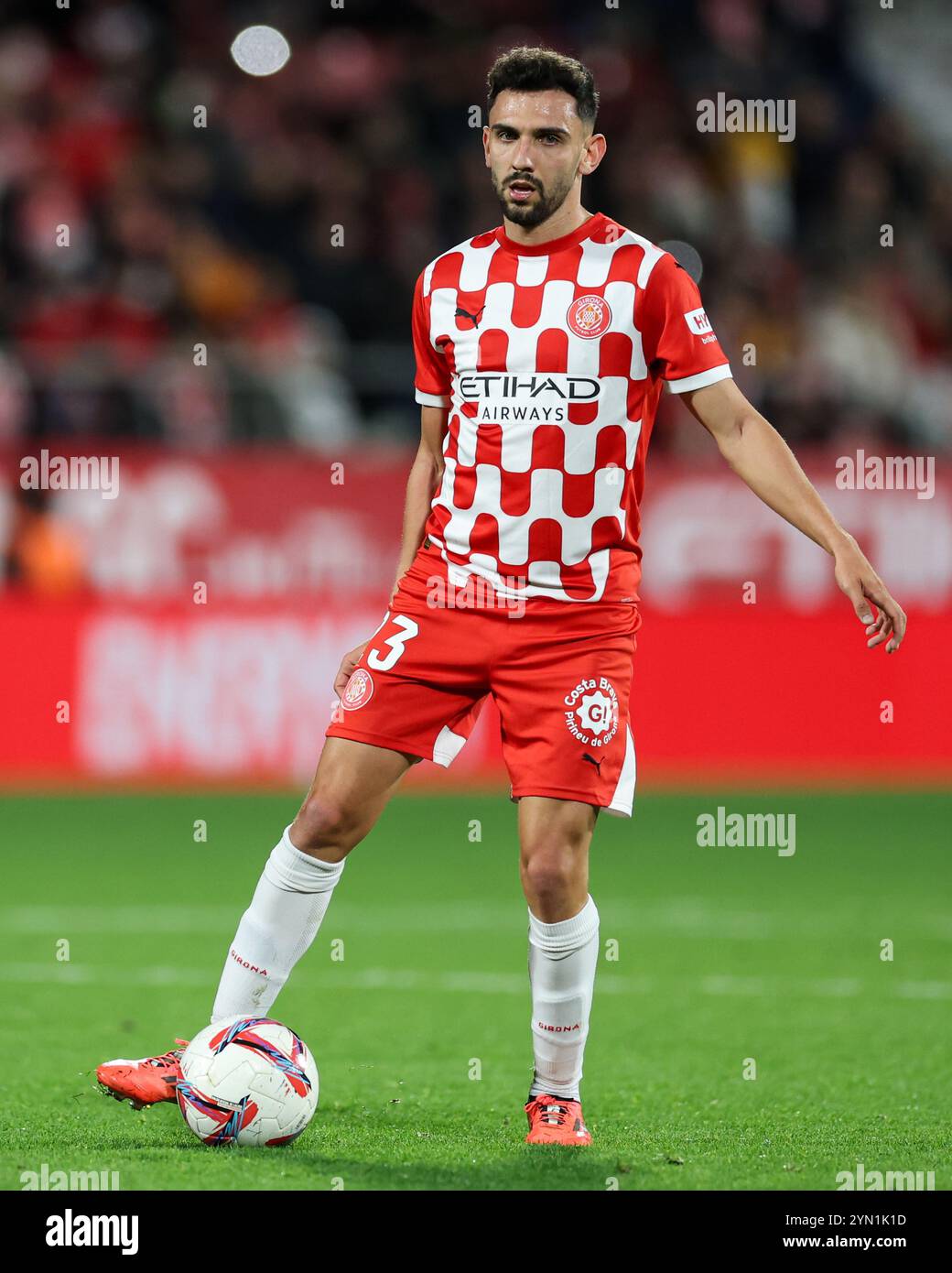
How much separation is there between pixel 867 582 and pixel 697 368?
26.1 inches

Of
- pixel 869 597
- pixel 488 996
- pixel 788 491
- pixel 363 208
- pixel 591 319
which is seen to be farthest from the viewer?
pixel 363 208

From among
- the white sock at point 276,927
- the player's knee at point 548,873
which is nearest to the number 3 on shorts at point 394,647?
the white sock at point 276,927

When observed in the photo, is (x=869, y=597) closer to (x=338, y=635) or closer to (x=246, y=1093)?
(x=246, y=1093)

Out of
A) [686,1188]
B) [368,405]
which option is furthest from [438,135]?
[686,1188]

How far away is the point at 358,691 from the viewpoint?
A: 4.81m

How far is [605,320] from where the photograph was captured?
4715 mm

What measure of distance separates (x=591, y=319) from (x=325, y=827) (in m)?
1.36

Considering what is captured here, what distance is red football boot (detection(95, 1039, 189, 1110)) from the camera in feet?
16.1

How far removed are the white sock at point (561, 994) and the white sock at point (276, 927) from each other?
20.8 inches

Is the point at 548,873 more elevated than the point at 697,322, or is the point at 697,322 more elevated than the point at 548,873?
the point at 697,322

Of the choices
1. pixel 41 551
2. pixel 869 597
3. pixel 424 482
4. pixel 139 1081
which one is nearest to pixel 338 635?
pixel 41 551

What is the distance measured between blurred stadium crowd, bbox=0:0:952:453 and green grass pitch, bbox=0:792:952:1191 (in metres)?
3.03

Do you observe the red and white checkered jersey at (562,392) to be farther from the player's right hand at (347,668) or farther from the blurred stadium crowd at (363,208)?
the blurred stadium crowd at (363,208)

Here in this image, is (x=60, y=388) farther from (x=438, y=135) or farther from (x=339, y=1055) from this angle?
(x=339, y=1055)
